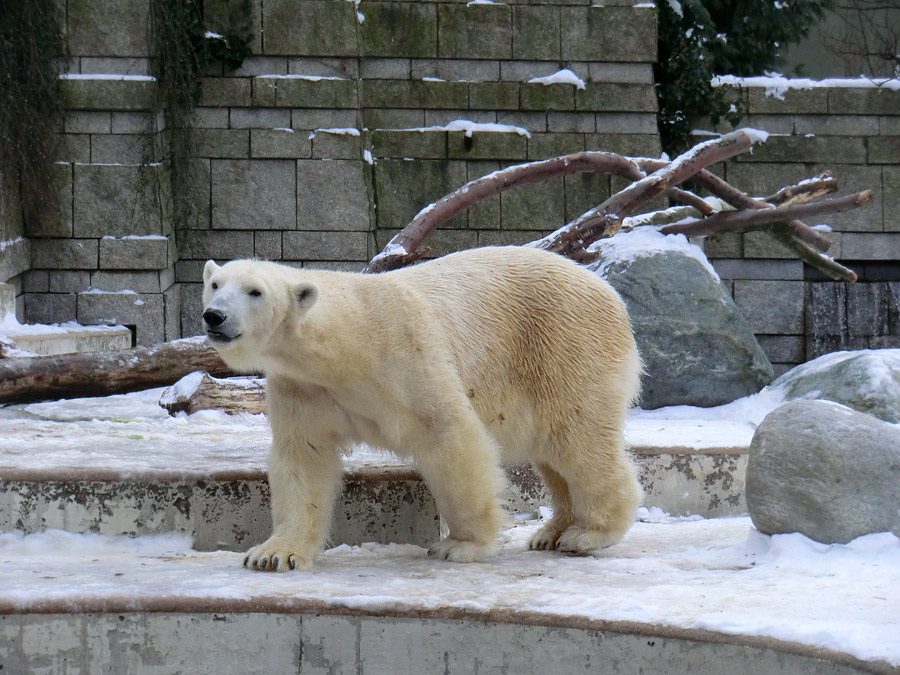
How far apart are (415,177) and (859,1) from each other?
541cm

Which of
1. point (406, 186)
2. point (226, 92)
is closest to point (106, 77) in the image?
point (226, 92)

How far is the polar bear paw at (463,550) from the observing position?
10.7 feet

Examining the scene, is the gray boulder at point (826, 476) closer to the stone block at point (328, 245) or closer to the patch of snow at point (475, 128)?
the stone block at point (328, 245)

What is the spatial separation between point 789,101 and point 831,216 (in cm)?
97

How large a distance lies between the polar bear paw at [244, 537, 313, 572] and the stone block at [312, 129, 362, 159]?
507 cm

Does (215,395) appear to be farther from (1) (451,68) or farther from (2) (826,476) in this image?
(1) (451,68)

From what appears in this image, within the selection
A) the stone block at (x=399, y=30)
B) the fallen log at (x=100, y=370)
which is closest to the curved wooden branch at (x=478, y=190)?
the fallen log at (x=100, y=370)

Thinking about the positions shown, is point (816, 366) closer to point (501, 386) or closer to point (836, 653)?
point (501, 386)

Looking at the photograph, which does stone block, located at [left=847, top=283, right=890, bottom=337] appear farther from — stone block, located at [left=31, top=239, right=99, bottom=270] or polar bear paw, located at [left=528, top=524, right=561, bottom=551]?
polar bear paw, located at [left=528, top=524, right=561, bottom=551]

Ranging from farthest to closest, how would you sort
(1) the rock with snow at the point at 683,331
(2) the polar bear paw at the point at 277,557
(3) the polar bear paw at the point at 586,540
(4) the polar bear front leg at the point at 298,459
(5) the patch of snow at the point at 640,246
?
(5) the patch of snow at the point at 640,246
(1) the rock with snow at the point at 683,331
(3) the polar bear paw at the point at 586,540
(4) the polar bear front leg at the point at 298,459
(2) the polar bear paw at the point at 277,557

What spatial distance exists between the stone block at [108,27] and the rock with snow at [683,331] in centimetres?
353

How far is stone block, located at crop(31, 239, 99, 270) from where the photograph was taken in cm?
753

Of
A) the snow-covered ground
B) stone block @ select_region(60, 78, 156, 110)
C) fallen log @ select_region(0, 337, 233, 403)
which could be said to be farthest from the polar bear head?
stone block @ select_region(60, 78, 156, 110)

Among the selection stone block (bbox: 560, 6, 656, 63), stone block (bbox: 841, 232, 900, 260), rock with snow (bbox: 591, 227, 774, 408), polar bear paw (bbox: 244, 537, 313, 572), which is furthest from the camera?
stone block (bbox: 841, 232, 900, 260)
